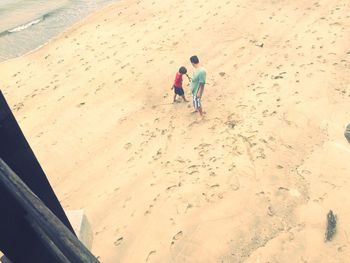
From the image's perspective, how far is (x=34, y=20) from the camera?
819 inches

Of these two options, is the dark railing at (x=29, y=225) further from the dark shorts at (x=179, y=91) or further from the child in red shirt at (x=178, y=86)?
the dark shorts at (x=179, y=91)

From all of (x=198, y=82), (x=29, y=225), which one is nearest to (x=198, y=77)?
(x=198, y=82)

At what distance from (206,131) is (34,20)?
15.2 meters

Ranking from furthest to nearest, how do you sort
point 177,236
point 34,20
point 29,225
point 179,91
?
1. point 34,20
2. point 179,91
3. point 177,236
4. point 29,225

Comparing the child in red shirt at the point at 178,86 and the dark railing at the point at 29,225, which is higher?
the dark railing at the point at 29,225

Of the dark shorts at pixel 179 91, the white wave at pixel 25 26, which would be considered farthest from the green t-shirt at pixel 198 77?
the white wave at pixel 25 26

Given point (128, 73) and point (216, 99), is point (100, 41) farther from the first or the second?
point (216, 99)

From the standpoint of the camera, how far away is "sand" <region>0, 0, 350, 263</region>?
654 centimetres

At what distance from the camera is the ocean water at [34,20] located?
18.0 m

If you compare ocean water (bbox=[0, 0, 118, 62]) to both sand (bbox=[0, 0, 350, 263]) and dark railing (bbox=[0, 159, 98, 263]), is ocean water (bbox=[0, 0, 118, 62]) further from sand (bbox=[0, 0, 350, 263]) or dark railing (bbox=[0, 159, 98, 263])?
dark railing (bbox=[0, 159, 98, 263])

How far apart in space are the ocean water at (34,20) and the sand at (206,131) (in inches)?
90.9

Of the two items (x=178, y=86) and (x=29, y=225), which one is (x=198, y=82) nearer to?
(x=178, y=86)

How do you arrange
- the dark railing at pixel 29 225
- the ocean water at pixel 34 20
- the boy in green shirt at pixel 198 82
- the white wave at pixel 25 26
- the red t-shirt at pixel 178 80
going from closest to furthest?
1. the dark railing at pixel 29 225
2. the boy in green shirt at pixel 198 82
3. the red t-shirt at pixel 178 80
4. the ocean water at pixel 34 20
5. the white wave at pixel 25 26

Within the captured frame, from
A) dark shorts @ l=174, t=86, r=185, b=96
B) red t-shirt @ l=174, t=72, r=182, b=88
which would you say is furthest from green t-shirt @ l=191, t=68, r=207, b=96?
dark shorts @ l=174, t=86, r=185, b=96
